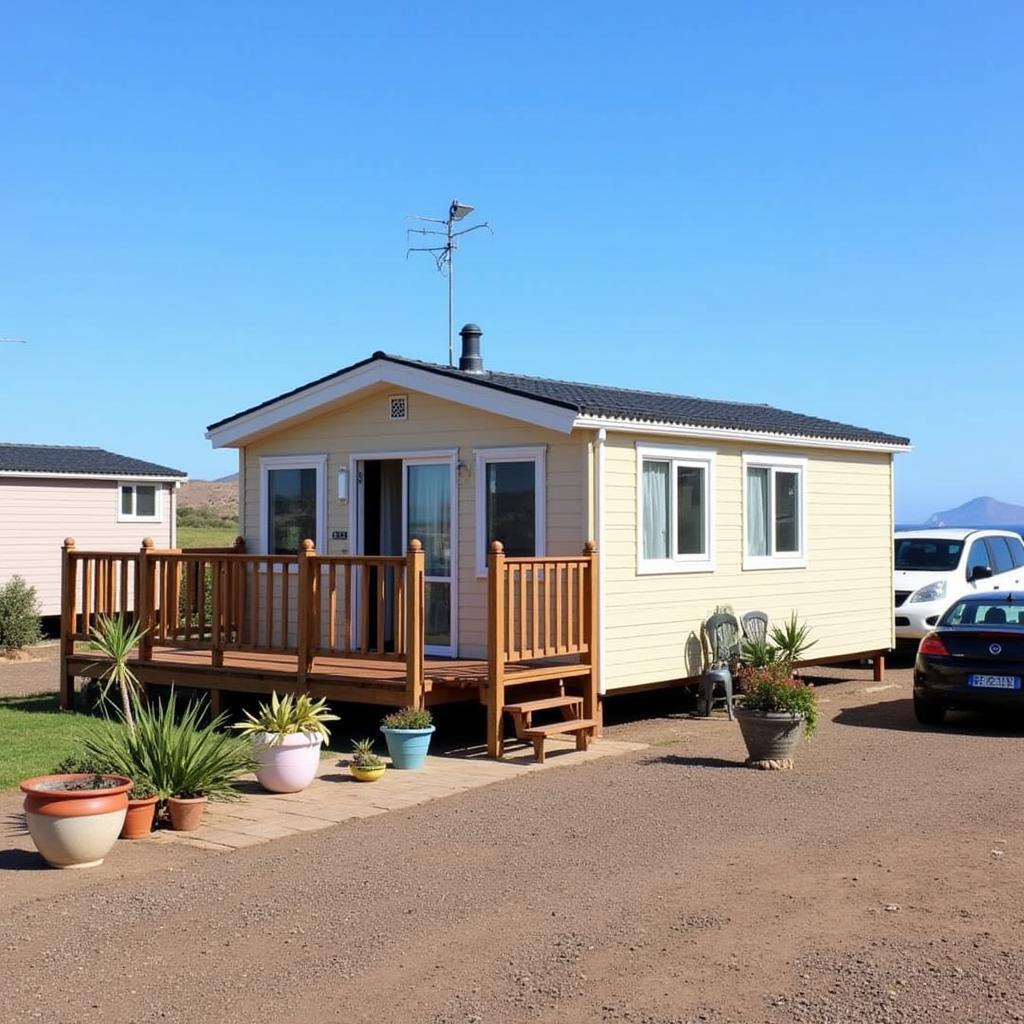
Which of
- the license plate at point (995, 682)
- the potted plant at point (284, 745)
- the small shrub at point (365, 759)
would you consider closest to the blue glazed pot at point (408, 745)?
the small shrub at point (365, 759)

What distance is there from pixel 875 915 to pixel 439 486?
24.9 ft

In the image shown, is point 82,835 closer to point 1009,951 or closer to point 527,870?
point 527,870

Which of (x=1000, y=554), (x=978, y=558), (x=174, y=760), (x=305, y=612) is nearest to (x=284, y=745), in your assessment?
(x=174, y=760)

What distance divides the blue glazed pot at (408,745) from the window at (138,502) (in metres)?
17.0

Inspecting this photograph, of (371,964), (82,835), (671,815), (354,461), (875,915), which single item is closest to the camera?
(371,964)

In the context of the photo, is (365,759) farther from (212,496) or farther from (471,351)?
(212,496)

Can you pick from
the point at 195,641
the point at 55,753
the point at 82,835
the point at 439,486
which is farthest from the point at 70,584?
the point at 82,835

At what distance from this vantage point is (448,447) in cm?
1260

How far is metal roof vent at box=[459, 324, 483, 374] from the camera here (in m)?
14.1

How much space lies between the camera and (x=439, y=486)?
504 inches

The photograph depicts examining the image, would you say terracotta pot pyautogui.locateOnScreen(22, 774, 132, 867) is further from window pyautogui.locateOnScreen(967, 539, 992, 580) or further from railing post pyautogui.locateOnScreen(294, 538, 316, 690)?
window pyautogui.locateOnScreen(967, 539, 992, 580)

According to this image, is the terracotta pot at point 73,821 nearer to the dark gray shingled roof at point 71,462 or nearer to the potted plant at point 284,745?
the potted plant at point 284,745

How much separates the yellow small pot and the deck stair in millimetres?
1342

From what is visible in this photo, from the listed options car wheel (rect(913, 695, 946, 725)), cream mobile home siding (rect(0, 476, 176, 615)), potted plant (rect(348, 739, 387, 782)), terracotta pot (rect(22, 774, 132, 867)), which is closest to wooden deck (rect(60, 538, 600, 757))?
potted plant (rect(348, 739, 387, 782))
